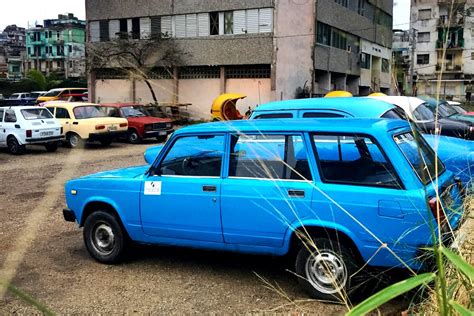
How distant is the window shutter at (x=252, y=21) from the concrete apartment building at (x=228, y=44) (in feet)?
0.18

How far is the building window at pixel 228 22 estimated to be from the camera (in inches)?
1188

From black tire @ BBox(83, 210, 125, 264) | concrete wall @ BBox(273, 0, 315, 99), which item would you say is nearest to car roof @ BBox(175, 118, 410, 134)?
black tire @ BBox(83, 210, 125, 264)

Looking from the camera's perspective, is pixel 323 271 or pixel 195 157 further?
pixel 195 157

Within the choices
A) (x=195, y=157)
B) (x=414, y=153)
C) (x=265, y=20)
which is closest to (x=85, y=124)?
(x=195, y=157)

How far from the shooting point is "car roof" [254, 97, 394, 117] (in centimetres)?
728

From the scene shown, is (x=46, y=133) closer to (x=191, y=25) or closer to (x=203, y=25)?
(x=203, y=25)

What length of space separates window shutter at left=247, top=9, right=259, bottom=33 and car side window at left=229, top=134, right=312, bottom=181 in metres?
25.7

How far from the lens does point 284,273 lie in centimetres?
517

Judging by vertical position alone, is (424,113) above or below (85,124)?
above

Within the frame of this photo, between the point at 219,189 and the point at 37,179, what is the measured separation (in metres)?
8.51

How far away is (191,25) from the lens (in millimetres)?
31328

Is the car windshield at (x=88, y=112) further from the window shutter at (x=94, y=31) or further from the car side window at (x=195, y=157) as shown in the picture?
the window shutter at (x=94, y=31)

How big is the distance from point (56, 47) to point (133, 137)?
225 feet

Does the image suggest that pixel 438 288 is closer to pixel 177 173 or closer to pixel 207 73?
pixel 177 173
